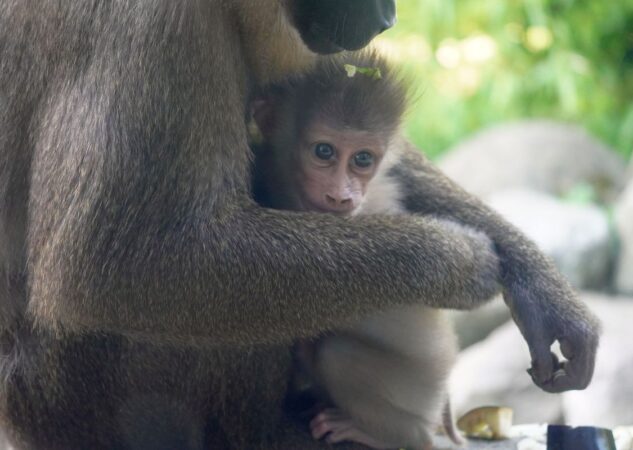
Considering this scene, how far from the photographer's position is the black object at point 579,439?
11.7ft

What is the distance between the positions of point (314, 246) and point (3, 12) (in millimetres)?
1170

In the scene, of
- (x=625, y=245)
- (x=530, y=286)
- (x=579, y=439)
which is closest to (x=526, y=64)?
(x=625, y=245)

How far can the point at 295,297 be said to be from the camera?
127 inches

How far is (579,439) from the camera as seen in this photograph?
11.8 ft

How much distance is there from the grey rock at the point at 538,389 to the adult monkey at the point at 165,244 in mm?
1337

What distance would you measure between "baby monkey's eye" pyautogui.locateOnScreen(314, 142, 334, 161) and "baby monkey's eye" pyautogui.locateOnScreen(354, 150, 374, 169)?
0.37 feet

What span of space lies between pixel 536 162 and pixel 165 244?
23.0ft

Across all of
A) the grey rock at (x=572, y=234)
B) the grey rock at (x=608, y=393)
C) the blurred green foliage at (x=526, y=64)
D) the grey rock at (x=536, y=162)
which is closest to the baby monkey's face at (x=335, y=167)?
the grey rock at (x=608, y=393)

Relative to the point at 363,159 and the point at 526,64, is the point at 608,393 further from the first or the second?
the point at 526,64

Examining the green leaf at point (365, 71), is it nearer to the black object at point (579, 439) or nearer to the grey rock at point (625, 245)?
the black object at point (579, 439)

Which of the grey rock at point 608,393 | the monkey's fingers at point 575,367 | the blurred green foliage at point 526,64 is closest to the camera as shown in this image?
the monkey's fingers at point 575,367

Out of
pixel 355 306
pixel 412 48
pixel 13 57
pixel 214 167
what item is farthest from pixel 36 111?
pixel 412 48

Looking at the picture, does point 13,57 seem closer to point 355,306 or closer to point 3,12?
point 3,12

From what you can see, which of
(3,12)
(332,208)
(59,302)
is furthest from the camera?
(332,208)
